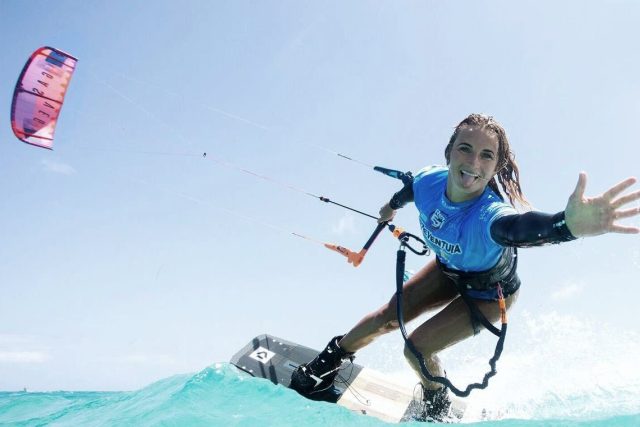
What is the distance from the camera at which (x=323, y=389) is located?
5.12 m

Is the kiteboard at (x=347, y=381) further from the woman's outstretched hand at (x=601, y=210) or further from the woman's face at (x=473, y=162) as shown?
the woman's outstretched hand at (x=601, y=210)

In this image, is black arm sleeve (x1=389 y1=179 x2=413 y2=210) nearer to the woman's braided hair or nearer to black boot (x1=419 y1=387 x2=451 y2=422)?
the woman's braided hair

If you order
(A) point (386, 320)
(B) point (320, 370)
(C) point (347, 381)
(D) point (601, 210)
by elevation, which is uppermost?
(D) point (601, 210)

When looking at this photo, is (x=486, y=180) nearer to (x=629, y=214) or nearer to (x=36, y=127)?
(x=629, y=214)

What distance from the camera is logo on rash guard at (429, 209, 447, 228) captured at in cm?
390

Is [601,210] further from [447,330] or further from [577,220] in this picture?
[447,330]

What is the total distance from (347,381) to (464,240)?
8.94ft

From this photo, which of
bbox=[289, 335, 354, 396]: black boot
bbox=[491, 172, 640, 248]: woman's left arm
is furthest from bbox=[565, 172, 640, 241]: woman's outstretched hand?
bbox=[289, 335, 354, 396]: black boot

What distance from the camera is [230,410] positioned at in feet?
13.0

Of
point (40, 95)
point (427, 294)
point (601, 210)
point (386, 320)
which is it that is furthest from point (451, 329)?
point (40, 95)

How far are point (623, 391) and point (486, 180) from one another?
2960 millimetres

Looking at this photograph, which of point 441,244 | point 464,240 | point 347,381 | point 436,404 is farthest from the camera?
point 347,381

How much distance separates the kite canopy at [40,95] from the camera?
9078 millimetres

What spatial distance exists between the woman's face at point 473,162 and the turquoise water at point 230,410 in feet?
5.49
